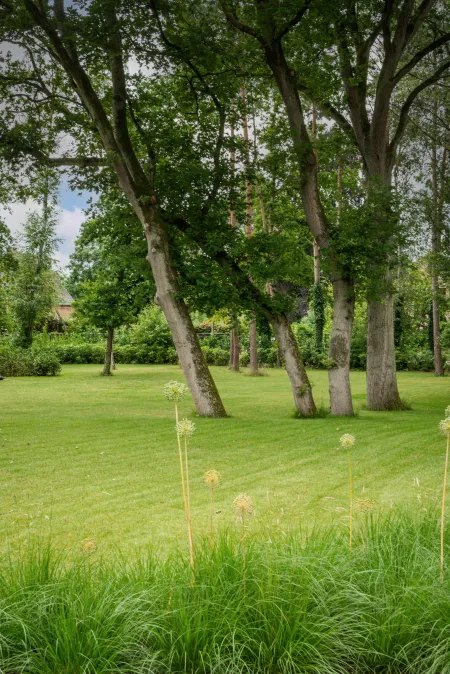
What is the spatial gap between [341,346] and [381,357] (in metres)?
1.80

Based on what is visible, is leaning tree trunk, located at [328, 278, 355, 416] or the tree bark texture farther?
leaning tree trunk, located at [328, 278, 355, 416]

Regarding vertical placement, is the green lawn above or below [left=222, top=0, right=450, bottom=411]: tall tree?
below

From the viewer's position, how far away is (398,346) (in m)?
34.7

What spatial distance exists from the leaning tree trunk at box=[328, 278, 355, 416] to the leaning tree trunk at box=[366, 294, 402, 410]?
1.50m

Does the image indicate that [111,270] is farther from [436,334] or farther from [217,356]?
[436,334]

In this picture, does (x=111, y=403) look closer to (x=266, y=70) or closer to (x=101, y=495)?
(x=266, y=70)

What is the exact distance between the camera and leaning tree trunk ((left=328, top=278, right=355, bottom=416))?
1426 centimetres

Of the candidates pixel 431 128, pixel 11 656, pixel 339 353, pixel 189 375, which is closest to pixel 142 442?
pixel 189 375

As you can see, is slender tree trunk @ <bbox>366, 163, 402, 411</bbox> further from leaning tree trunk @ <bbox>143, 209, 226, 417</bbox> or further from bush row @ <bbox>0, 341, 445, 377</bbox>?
bush row @ <bbox>0, 341, 445, 377</bbox>

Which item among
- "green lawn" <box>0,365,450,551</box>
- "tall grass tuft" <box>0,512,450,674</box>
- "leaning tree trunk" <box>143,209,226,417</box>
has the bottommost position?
"green lawn" <box>0,365,450,551</box>

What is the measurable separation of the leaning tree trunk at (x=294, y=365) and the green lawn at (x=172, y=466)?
20.3 inches

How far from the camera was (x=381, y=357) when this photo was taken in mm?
15688

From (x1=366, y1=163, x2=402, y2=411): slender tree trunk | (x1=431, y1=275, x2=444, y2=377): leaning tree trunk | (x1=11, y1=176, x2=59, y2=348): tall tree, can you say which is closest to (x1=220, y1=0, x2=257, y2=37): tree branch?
(x1=366, y1=163, x2=402, y2=411): slender tree trunk

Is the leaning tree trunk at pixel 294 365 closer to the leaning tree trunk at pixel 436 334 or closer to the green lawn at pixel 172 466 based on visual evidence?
the green lawn at pixel 172 466
